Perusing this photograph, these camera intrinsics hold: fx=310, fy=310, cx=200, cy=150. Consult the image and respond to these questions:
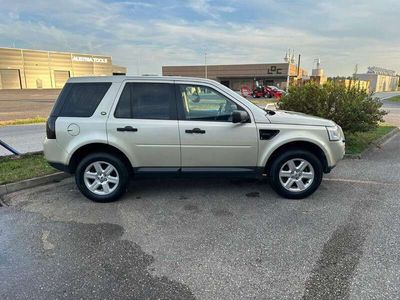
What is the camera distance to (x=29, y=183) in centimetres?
535

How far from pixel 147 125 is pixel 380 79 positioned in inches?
3454

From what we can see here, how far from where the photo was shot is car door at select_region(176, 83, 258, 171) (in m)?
4.47

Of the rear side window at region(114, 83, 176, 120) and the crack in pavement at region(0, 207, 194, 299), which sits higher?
the rear side window at region(114, 83, 176, 120)

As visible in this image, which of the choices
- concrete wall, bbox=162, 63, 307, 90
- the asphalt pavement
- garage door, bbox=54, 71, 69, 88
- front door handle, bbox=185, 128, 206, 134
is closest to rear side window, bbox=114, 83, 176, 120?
front door handle, bbox=185, 128, 206, 134

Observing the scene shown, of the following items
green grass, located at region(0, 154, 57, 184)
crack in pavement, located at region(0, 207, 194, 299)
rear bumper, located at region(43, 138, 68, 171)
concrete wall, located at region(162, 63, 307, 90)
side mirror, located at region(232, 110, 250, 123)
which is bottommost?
crack in pavement, located at region(0, 207, 194, 299)

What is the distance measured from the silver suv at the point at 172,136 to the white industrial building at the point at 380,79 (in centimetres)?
6425

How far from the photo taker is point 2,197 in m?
4.90

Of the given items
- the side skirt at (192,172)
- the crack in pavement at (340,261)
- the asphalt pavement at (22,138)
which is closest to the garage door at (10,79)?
the asphalt pavement at (22,138)

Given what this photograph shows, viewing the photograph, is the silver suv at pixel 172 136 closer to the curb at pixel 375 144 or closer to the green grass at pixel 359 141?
the curb at pixel 375 144

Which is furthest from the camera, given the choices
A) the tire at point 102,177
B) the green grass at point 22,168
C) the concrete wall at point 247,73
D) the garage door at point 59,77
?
the garage door at point 59,77

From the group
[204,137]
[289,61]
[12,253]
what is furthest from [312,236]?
[289,61]

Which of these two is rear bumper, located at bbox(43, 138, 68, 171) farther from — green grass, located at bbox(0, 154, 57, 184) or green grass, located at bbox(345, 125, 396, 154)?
green grass, located at bbox(345, 125, 396, 154)

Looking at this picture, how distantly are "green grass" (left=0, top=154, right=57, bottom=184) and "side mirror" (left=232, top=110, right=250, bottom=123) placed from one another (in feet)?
11.9

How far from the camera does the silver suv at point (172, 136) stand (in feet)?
14.6
